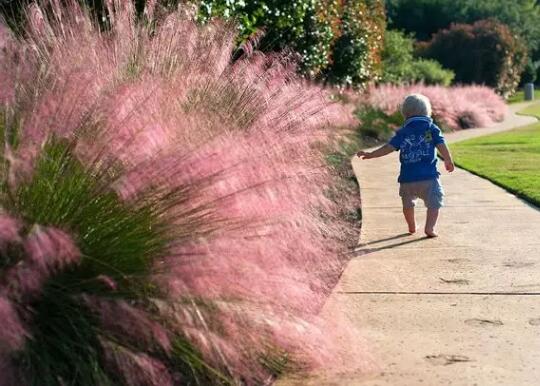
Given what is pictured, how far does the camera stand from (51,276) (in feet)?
11.2

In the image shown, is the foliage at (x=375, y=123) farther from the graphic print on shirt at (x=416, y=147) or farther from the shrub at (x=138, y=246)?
the shrub at (x=138, y=246)

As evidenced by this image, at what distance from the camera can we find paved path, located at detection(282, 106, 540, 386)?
4219 mm

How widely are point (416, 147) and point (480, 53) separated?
3343 centimetres

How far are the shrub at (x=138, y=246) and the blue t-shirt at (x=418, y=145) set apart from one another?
3.51 meters

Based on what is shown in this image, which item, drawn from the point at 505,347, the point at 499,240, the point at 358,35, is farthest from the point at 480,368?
the point at 358,35

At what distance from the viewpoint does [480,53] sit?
39.8 metres

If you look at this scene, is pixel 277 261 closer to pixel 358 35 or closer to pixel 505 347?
pixel 505 347

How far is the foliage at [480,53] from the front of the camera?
130 ft

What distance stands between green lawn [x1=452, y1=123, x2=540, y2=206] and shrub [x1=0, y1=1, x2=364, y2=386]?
6.09m

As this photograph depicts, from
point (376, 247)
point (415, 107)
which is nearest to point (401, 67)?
point (415, 107)

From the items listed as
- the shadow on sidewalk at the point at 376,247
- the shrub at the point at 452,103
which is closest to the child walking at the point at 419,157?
the shadow on sidewalk at the point at 376,247

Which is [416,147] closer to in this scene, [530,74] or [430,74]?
[430,74]

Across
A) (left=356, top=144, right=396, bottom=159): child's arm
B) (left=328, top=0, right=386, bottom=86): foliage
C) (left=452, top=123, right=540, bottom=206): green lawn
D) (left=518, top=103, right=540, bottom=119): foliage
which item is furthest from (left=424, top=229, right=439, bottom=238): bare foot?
(left=518, top=103, right=540, bottom=119): foliage

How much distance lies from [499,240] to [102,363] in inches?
178
